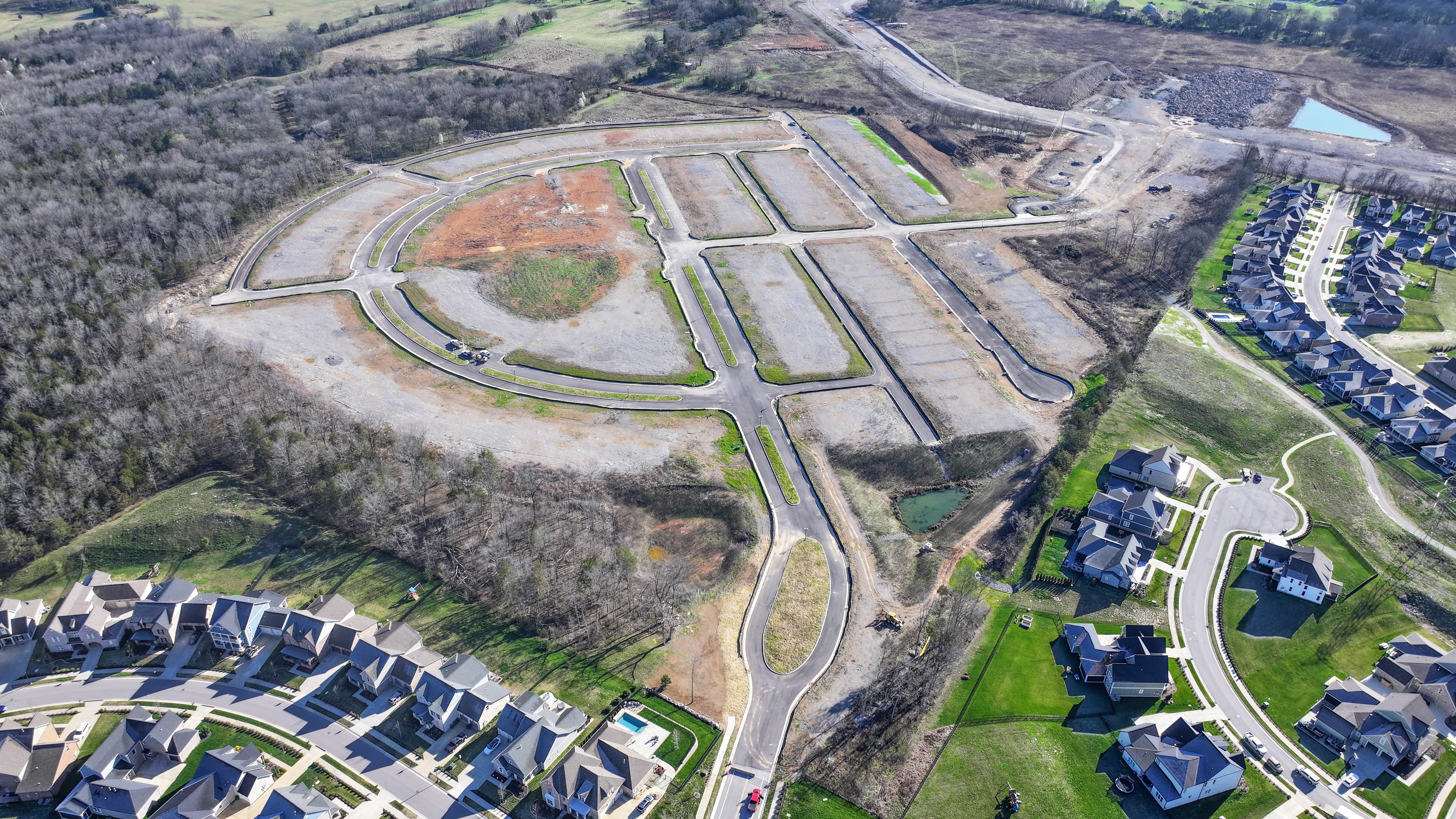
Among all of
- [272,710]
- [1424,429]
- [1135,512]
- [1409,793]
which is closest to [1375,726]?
[1409,793]

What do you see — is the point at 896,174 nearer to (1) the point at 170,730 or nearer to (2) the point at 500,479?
(2) the point at 500,479

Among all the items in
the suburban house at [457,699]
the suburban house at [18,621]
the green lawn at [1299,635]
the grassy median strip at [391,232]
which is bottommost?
the green lawn at [1299,635]

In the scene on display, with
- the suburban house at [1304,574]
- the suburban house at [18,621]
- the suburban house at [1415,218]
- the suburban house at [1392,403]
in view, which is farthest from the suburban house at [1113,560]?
the suburban house at [1415,218]

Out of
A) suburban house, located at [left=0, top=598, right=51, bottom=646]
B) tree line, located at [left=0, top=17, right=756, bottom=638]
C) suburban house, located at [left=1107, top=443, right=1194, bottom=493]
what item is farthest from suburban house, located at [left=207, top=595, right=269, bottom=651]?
suburban house, located at [left=1107, top=443, right=1194, bottom=493]

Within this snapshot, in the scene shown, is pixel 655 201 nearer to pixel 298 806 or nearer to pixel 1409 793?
pixel 298 806

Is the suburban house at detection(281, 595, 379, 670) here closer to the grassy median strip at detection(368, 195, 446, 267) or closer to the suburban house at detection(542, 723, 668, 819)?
the suburban house at detection(542, 723, 668, 819)

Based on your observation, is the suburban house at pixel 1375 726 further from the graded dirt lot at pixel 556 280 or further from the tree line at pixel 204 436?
the graded dirt lot at pixel 556 280
